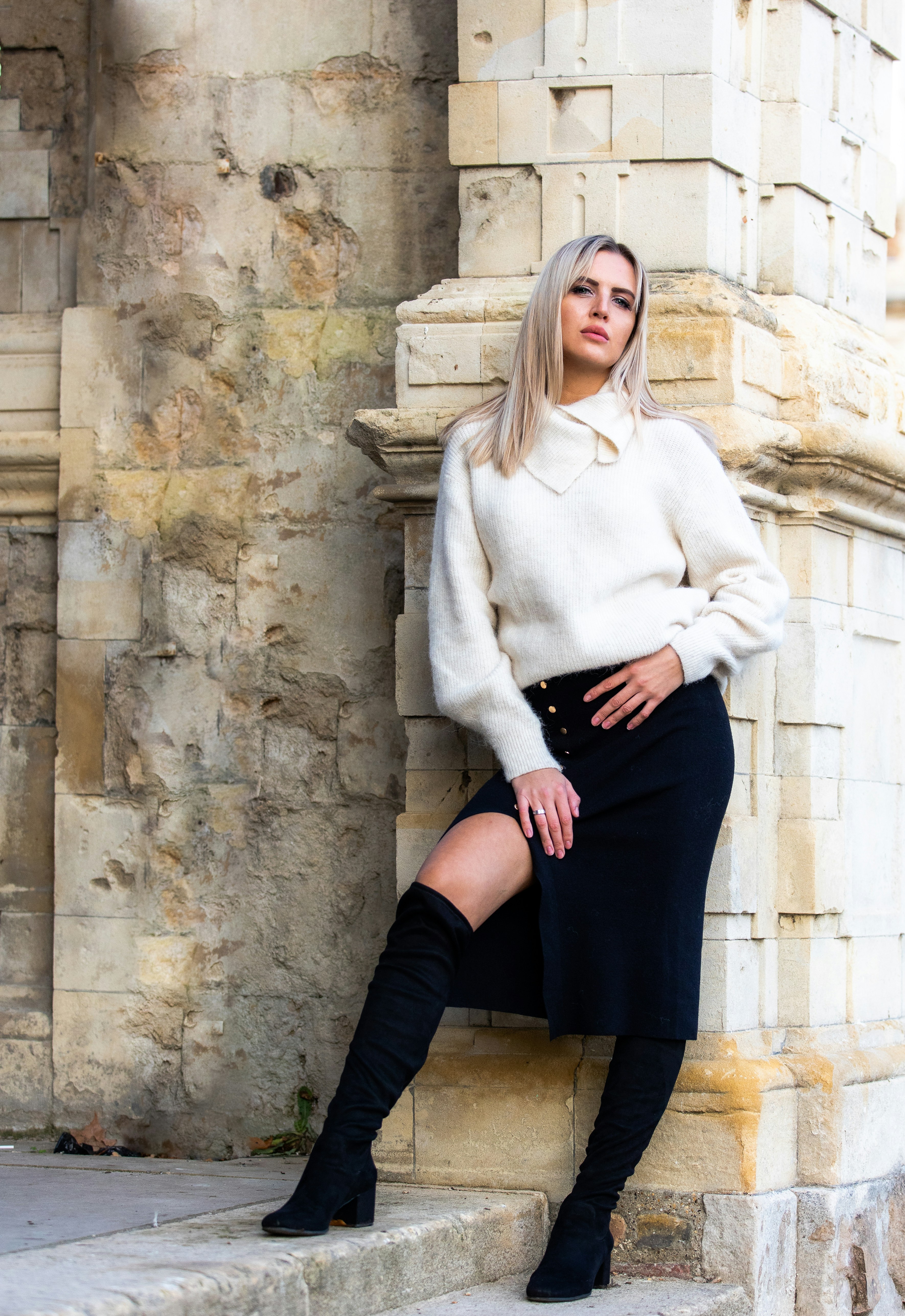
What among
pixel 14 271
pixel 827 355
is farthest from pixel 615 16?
pixel 14 271

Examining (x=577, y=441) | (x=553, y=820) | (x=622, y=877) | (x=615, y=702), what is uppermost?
(x=577, y=441)

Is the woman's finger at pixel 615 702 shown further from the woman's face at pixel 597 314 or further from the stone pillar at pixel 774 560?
the woman's face at pixel 597 314

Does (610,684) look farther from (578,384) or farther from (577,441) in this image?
(578,384)

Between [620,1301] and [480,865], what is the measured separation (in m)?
0.90

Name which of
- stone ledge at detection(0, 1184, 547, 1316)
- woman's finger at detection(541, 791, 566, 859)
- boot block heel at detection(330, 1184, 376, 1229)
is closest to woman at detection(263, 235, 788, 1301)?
woman's finger at detection(541, 791, 566, 859)

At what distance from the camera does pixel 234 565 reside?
4.56 m

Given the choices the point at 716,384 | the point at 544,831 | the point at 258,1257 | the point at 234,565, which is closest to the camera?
the point at 258,1257

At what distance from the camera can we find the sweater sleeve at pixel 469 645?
353cm

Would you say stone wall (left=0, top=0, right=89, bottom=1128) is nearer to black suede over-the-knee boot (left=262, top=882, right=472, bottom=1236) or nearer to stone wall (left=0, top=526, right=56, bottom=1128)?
stone wall (left=0, top=526, right=56, bottom=1128)

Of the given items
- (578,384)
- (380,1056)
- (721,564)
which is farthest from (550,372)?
(380,1056)

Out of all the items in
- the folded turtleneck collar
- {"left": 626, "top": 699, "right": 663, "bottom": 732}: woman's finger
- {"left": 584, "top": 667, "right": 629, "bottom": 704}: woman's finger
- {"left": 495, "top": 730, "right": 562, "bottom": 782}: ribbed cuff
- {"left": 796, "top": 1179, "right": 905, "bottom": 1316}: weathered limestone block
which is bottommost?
{"left": 796, "top": 1179, "right": 905, "bottom": 1316}: weathered limestone block

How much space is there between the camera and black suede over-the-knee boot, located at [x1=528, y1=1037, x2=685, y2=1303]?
11.4 feet

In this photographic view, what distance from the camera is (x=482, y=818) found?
11.6 ft

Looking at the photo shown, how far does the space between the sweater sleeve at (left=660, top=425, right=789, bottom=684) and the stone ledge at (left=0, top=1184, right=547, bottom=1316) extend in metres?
1.20
